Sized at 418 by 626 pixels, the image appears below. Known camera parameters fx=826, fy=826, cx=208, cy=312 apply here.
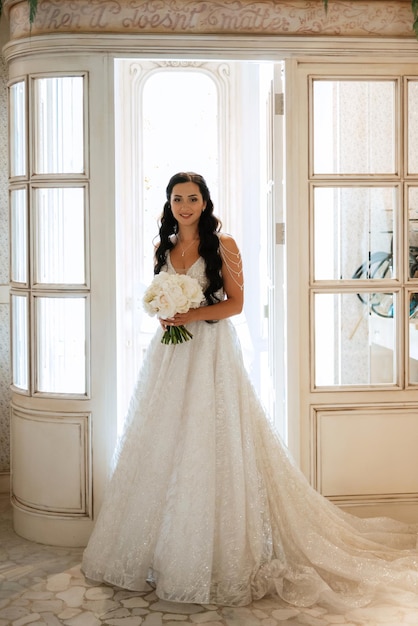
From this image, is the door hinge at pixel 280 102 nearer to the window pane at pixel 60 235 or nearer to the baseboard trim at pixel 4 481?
the window pane at pixel 60 235

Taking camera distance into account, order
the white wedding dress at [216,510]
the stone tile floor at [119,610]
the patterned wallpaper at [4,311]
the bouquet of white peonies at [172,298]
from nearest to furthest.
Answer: the stone tile floor at [119,610]
the white wedding dress at [216,510]
the bouquet of white peonies at [172,298]
the patterned wallpaper at [4,311]

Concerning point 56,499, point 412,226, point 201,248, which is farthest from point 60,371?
point 412,226

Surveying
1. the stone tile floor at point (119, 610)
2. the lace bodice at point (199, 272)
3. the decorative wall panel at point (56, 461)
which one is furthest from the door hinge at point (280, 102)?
the stone tile floor at point (119, 610)

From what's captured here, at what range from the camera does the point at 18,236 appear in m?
3.99

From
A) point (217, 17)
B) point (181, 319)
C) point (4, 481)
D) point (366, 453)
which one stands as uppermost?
point (217, 17)

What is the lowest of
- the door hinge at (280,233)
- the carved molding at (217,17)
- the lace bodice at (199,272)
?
the lace bodice at (199,272)

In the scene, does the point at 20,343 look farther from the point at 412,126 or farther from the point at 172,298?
the point at 412,126

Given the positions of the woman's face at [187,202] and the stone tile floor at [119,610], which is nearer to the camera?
the stone tile floor at [119,610]

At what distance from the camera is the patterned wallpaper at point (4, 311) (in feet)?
14.9

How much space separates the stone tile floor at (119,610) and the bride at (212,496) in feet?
0.18

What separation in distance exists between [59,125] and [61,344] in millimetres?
1019

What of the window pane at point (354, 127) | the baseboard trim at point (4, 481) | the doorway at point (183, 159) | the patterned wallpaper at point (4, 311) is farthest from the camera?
the doorway at point (183, 159)

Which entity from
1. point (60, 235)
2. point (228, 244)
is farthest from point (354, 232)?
point (60, 235)

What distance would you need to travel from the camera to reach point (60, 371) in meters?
3.90
